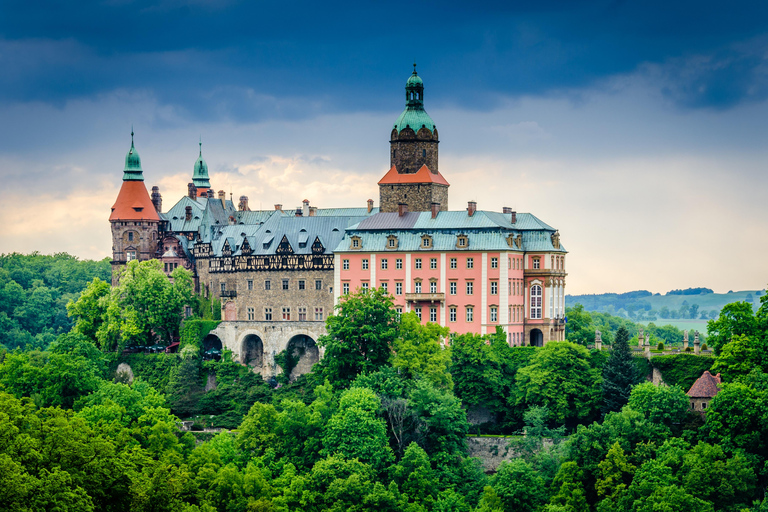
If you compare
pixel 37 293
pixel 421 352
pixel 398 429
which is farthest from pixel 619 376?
pixel 37 293

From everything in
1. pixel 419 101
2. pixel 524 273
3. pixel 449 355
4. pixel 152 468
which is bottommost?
pixel 152 468

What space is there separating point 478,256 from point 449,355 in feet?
34.1

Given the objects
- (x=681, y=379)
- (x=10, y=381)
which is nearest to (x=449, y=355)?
(x=681, y=379)

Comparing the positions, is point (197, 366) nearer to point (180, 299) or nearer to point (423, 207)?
point (180, 299)

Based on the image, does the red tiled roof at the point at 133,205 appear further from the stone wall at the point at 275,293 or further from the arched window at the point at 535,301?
the arched window at the point at 535,301

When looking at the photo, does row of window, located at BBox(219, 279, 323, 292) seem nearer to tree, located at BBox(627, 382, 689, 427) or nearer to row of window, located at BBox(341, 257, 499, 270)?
row of window, located at BBox(341, 257, 499, 270)

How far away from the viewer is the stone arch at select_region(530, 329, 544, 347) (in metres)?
90.3

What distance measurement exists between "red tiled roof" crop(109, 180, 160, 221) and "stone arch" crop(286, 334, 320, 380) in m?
18.4

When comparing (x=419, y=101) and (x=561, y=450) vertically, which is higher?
(x=419, y=101)

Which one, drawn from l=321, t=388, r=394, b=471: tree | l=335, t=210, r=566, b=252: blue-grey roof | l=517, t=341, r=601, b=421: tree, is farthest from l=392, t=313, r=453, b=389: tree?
l=335, t=210, r=566, b=252: blue-grey roof

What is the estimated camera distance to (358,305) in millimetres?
84688

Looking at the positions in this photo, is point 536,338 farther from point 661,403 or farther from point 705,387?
point 661,403

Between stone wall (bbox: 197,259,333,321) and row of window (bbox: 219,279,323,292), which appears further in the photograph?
row of window (bbox: 219,279,323,292)

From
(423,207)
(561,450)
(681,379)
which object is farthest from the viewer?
(423,207)
